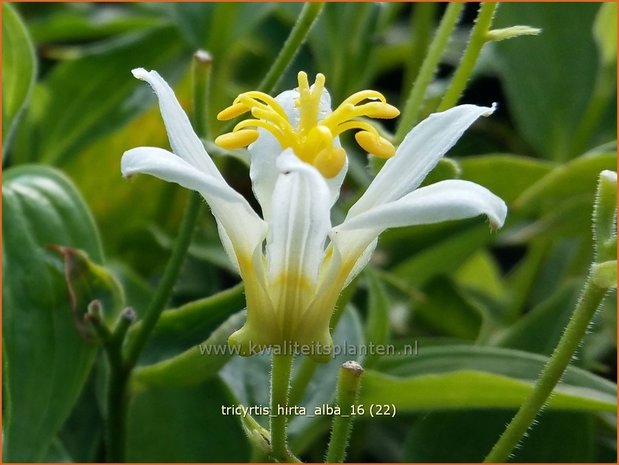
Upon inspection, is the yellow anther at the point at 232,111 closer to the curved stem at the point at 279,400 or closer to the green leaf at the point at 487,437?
the curved stem at the point at 279,400

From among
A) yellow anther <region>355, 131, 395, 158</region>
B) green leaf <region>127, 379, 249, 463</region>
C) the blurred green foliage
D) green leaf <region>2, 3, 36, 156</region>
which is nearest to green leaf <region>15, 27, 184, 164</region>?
the blurred green foliage

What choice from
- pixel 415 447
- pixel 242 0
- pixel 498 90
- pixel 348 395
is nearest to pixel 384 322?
pixel 415 447

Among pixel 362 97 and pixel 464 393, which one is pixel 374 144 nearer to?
pixel 362 97

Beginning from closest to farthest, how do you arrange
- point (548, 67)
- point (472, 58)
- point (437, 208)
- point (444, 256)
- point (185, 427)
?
point (437, 208)
point (472, 58)
point (185, 427)
point (444, 256)
point (548, 67)

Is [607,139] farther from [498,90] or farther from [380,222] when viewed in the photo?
[380,222]

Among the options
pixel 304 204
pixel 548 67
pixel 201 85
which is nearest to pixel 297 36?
pixel 201 85
